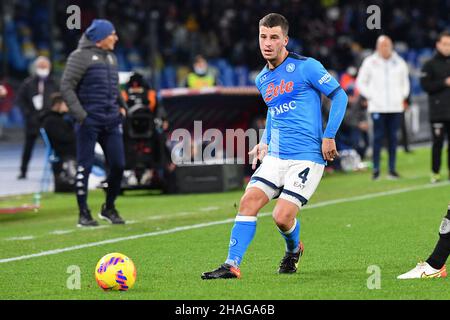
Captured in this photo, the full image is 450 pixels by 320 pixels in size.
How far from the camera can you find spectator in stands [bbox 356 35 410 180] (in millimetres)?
19000

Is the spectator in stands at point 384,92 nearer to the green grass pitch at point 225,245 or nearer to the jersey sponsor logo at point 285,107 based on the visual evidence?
the green grass pitch at point 225,245

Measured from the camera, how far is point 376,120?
62.6ft

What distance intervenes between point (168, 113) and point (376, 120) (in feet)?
12.3

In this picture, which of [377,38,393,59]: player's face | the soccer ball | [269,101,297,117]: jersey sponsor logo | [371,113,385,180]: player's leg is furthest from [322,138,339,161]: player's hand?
[377,38,393,59]: player's face

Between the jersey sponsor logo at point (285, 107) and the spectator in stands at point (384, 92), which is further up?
the jersey sponsor logo at point (285, 107)

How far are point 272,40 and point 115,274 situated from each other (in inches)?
83.3

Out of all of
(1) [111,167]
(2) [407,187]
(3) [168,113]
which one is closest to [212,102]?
A: (3) [168,113]

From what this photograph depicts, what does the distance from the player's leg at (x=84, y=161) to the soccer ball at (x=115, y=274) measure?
4.93 metres

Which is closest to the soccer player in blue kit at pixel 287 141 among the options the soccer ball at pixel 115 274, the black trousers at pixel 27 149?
the soccer ball at pixel 115 274

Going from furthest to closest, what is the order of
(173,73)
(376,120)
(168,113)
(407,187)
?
(173,73)
(168,113)
(376,120)
(407,187)

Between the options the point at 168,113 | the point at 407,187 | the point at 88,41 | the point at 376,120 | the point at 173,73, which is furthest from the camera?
the point at 173,73

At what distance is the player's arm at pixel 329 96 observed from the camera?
29.3 feet
